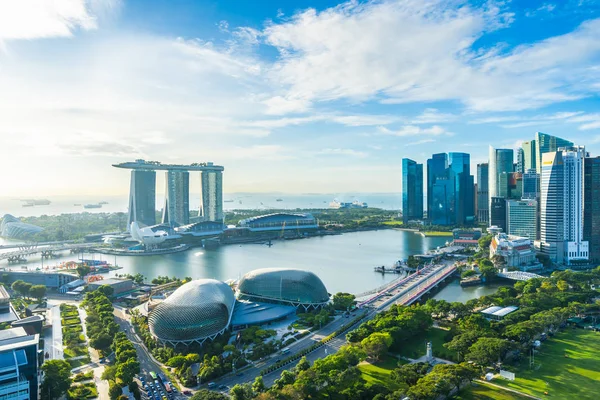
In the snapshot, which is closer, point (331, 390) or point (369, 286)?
point (331, 390)

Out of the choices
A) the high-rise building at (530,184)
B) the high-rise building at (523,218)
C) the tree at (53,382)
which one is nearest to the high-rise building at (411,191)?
the high-rise building at (530,184)

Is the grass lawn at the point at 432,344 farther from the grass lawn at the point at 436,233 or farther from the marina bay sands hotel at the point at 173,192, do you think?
the marina bay sands hotel at the point at 173,192

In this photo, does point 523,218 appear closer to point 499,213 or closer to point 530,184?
point 499,213

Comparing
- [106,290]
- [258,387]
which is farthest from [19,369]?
[106,290]

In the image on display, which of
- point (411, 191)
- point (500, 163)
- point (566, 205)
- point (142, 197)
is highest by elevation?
point (500, 163)

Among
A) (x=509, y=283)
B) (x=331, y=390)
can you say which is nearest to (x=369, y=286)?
(x=509, y=283)

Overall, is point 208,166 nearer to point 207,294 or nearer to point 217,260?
point 217,260
